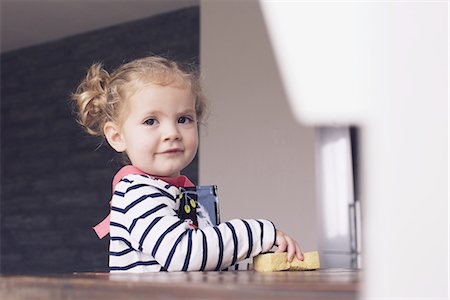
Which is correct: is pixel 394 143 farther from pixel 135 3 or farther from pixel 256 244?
pixel 135 3

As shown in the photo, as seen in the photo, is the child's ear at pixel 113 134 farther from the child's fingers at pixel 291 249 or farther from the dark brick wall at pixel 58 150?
the dark brick wall at pixel 58 150

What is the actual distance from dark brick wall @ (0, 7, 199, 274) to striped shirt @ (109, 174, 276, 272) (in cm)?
356

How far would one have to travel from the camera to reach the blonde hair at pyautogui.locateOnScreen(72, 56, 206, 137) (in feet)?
4.21

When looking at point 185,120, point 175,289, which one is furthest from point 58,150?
point 175,289

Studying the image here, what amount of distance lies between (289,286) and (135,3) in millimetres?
4435

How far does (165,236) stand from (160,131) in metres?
0.27

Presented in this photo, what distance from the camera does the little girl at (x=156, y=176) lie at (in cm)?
97

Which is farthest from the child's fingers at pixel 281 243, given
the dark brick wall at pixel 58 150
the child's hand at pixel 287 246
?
the dark brick wall at pixel 58 150

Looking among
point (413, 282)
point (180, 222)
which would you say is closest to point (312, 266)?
point (180, 222)

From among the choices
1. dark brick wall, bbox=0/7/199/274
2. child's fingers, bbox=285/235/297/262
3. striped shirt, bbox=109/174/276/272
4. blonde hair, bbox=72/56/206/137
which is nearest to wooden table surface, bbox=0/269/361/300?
striped shirt, bbox=109/174/276/272

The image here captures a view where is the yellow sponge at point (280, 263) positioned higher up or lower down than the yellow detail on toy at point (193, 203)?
lower down

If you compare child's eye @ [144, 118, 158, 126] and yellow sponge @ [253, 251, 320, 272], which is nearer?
yellow sponge @ [253, 251, 320, 272]

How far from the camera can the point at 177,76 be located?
50.3 inches

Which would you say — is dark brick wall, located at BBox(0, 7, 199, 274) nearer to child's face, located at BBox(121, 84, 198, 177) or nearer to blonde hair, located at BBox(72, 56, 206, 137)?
blonde hair, located at BBox(72, 56, 206, 137)
